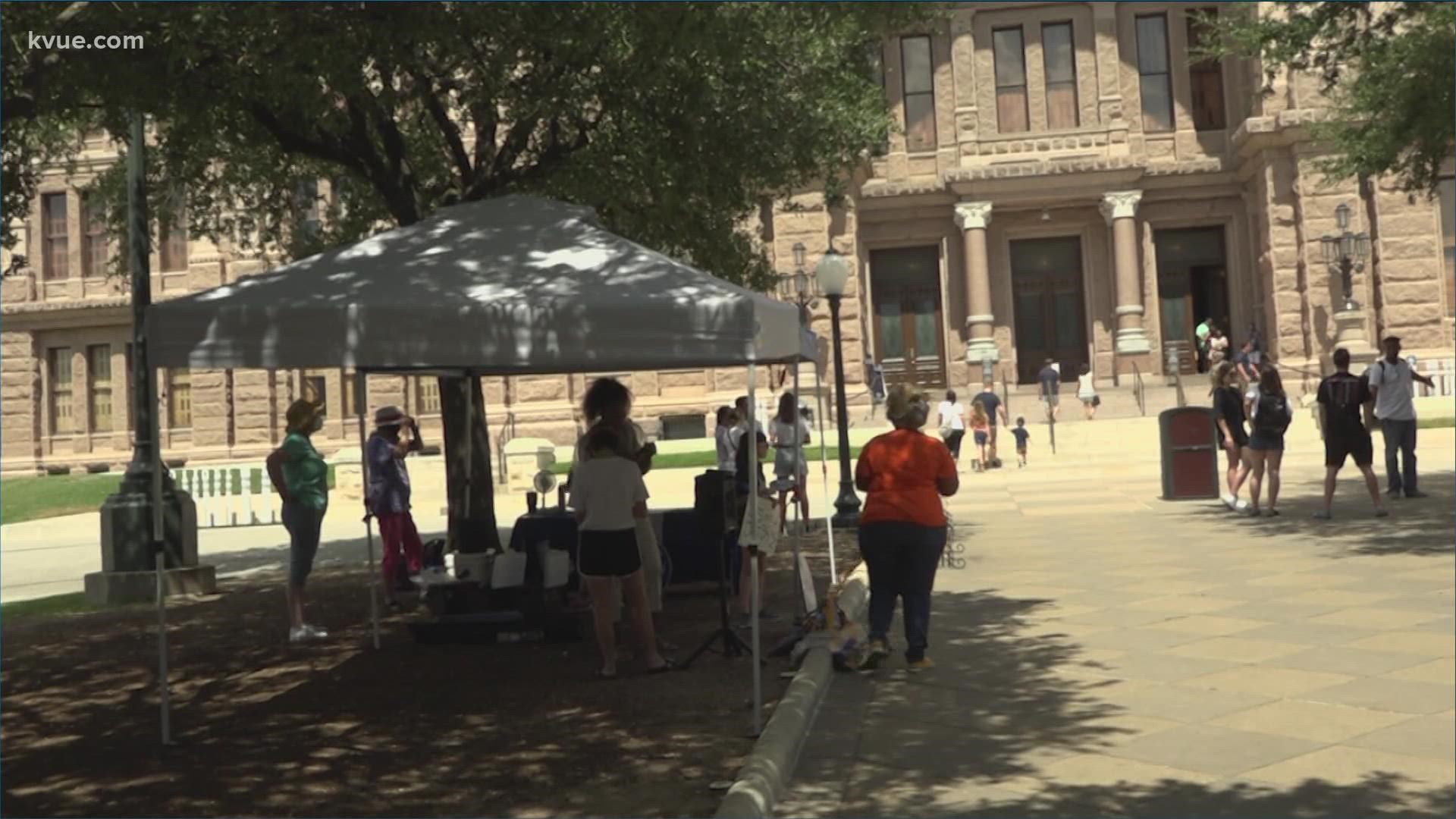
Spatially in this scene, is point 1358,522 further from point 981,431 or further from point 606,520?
point 981,431

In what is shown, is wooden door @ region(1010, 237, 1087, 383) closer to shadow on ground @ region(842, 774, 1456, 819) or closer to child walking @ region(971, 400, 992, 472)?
child walking @ region(971, 400, 992, 472)

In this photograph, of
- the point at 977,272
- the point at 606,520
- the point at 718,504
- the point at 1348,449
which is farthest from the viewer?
the point at 977,272

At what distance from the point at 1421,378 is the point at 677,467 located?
51.1 ft

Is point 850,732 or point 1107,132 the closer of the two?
point 850,732

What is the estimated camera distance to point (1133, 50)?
4197 cm

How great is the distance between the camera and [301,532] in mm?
10234

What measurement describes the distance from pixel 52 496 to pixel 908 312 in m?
23.6

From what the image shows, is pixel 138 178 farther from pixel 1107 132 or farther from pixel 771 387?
pixel 1107 132

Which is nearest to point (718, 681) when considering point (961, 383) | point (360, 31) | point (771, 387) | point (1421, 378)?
point (360, 31)

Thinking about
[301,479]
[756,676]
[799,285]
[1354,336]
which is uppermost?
[799,285]

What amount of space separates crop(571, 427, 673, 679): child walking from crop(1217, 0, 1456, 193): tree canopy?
918cm

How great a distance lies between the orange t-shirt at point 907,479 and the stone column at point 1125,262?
108 feet

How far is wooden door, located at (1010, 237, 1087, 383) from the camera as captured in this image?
42438 millimetres

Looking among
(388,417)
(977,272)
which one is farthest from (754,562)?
(977,272)
